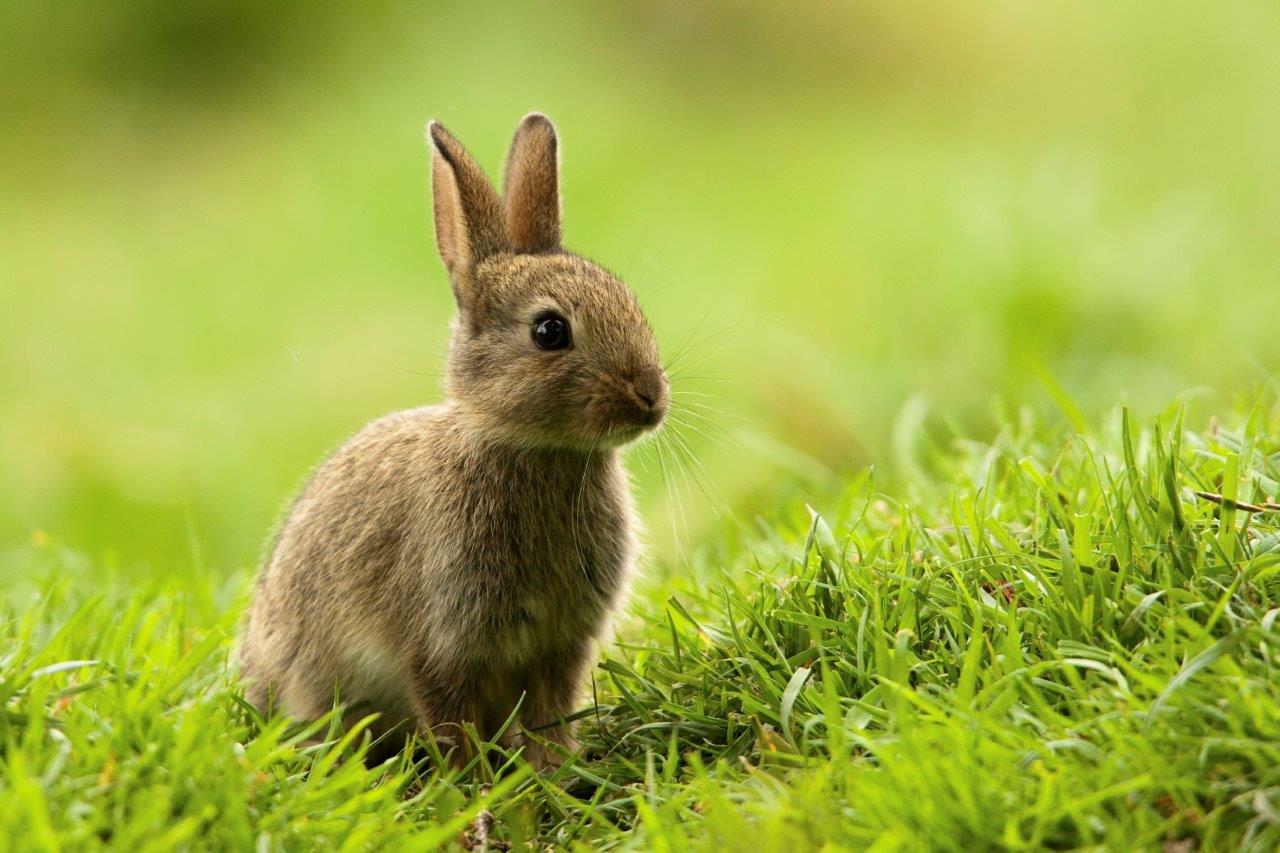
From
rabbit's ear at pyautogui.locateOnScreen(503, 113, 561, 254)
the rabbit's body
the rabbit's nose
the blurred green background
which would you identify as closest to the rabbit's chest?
the rabbit's body

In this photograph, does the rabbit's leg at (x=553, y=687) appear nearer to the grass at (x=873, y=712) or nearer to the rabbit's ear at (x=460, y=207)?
the grass at (x=873, y=712)

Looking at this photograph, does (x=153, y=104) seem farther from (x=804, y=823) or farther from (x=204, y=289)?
(x=804, y=823)

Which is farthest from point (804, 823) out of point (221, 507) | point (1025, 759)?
point (221, 507)

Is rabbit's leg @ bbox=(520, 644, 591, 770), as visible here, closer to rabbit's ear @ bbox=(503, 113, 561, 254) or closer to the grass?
the grass

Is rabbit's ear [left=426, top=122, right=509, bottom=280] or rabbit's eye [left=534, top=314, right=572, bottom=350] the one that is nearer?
rabbit's eye [left=534, top=314, right=572, bottom=350]

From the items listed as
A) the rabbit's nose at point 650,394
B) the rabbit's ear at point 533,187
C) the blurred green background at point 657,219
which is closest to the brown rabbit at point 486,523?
the rabbit's nose at point 650,394

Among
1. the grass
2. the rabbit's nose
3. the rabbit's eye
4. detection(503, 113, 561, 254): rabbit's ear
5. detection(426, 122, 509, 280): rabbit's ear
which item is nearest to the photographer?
the grass

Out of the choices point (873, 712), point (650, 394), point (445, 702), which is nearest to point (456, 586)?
point (445, 702)

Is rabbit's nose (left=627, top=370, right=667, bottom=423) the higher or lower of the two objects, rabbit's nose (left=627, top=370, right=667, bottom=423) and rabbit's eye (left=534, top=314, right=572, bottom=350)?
the lower
